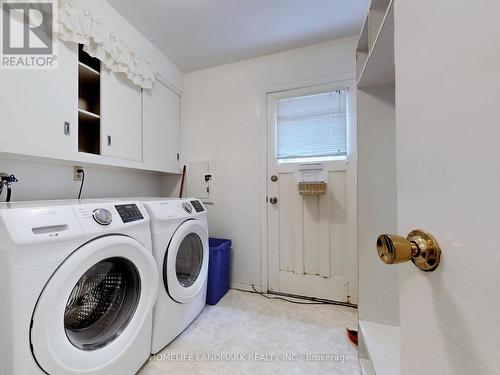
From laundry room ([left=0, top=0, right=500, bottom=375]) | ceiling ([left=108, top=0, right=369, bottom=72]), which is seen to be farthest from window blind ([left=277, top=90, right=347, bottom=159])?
ceiling ([left=108, top=0, right=369, bottom=72])

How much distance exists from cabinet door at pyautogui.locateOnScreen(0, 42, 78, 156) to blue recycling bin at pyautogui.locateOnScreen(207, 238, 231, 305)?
1.27 metres

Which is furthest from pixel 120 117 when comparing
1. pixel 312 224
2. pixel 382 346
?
pixel 382 346

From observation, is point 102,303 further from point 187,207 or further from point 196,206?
point 196,206

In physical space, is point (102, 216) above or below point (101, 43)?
below

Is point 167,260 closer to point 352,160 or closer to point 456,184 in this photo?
point 456,184

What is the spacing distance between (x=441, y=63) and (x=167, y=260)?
4.56ft

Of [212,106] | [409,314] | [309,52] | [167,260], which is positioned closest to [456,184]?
[409,314]

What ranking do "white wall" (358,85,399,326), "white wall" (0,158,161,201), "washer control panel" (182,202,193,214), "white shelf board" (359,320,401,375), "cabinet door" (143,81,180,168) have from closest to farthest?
"white shelf board" (359,320,401,375)
"white wall" (358,85,399,326)
"white wall" (0,158,161,201)
"washer control panel" (182,202,193,214)
"cabinet door" (143,81,180,168)

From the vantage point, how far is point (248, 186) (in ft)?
7.16

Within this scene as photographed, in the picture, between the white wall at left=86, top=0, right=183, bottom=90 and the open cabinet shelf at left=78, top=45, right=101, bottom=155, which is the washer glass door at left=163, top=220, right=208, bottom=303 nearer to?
the open cabinet shelf at left=78, top=45, right=101, bottom=155

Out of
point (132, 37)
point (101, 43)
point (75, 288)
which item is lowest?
point (75, 288)

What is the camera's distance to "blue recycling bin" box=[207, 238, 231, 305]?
189cm

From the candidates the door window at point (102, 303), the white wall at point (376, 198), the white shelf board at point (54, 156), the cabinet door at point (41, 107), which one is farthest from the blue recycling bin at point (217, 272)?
the cabinet door at point (41, 107)

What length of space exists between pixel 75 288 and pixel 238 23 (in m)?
2.01
